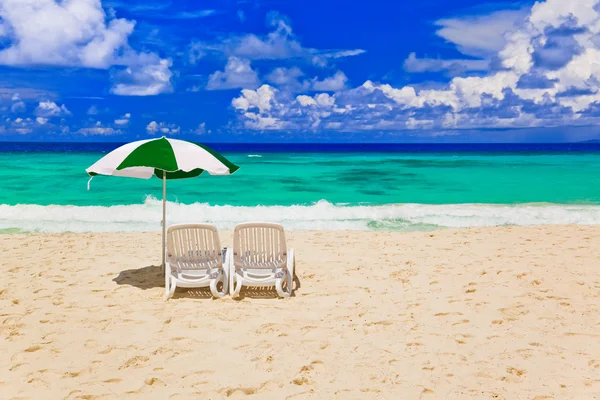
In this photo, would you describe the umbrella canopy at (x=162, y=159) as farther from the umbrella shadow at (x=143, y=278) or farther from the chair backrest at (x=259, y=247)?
the umbrella shadow at (x=143, y=278)

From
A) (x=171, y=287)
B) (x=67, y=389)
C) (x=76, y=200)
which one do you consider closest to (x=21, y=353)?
(x=67, y=389)

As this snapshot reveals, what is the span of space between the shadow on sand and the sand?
1.6 inches

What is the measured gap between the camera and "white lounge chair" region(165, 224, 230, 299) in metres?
6.71

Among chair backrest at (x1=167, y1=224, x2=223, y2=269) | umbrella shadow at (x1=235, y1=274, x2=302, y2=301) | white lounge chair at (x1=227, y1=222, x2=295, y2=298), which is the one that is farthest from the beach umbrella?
umbrella shadow at (x1=235, y1=274, x2=302, y2=301)

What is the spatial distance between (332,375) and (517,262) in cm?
498

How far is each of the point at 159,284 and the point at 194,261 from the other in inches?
34.0

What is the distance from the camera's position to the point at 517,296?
6637mm

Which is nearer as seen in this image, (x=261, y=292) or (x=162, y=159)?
(x=162, y=159)

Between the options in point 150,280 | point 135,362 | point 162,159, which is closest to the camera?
point 135,362

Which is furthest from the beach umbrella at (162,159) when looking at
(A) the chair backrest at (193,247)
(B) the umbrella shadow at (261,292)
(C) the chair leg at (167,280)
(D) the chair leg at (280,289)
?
(B) the umbrella shadow at (261,292)

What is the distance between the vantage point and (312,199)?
22.8 m

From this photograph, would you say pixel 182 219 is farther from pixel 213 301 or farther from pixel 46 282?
pixel 213 301

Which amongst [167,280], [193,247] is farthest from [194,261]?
[167,280]

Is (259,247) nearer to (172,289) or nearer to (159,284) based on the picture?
(172,289)
